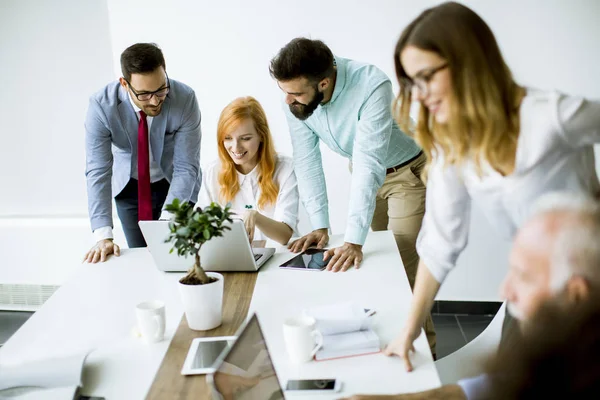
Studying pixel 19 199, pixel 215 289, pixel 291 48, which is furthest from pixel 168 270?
pixel 19 199

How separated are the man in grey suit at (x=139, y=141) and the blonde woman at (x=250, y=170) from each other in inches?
5.3

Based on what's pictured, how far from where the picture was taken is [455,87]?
4.56ft

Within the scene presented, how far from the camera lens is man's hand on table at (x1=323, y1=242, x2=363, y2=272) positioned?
2078 mm

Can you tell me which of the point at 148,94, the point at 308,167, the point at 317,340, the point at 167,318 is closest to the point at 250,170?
the point at 308,167

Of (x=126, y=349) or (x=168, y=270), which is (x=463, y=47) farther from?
(x=168, y=270)

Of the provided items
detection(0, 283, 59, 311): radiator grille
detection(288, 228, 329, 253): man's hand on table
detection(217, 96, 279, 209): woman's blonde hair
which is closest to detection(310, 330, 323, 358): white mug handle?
detection(288, 228, 329, 253): man's hand on table

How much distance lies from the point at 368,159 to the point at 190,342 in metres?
1.02

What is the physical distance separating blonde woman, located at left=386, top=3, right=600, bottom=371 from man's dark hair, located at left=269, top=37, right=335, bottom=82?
0.81 m

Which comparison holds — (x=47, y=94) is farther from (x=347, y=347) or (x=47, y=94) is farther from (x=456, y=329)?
(x=347, y=347)

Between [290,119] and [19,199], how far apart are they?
2.41 m

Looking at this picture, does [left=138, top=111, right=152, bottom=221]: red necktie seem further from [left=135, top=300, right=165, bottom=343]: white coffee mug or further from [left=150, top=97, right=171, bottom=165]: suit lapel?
[left=135, top=300, right=165, bottom=343]: white coffee mug

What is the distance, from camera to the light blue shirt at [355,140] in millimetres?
2258

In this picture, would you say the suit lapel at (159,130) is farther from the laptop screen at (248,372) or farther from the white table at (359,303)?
the laptop screen at (248,372)

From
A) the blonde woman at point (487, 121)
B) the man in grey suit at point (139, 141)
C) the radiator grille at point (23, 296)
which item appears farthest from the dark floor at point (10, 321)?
the blonde woman at point (487, 121)
